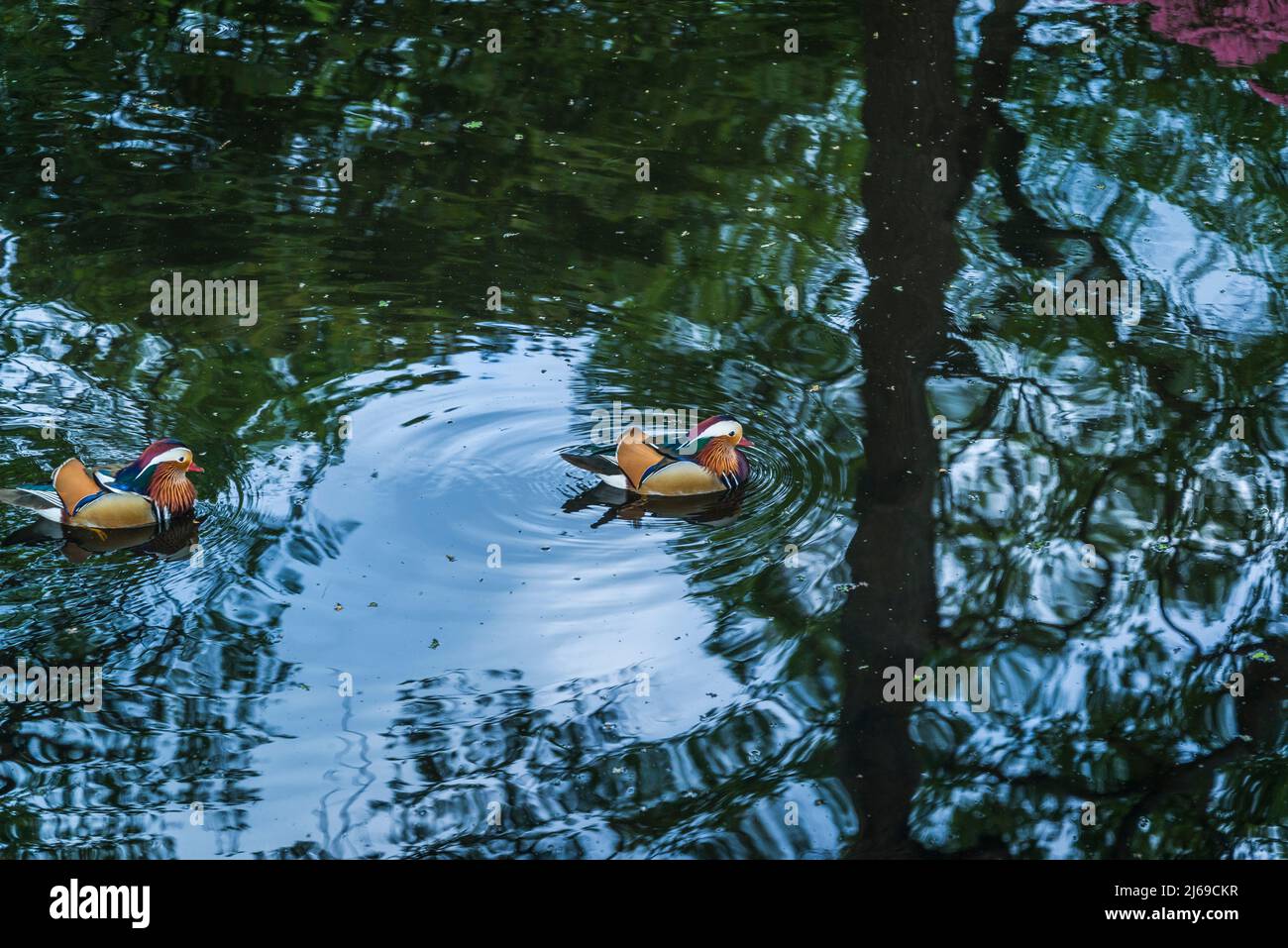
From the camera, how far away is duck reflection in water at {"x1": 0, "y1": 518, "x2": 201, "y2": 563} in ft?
26.2

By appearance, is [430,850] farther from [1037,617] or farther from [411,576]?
[1037,617]

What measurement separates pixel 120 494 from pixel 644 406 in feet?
10.7

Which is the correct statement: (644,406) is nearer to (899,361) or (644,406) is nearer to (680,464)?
(680,464)

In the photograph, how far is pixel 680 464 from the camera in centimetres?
855

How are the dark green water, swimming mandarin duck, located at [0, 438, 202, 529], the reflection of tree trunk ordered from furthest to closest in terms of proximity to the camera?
swimming mandarin duck, located at [0, 438, 202, 529] → the reflection of tree trunk → the dark green water

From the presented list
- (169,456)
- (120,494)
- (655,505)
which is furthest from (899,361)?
(120,494)

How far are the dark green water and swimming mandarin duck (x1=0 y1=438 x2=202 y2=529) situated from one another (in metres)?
0.19

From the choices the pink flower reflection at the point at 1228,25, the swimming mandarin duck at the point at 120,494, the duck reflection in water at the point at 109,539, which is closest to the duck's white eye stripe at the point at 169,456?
the swimming mandarin duck at the point at 120,494

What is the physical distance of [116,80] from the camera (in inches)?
570

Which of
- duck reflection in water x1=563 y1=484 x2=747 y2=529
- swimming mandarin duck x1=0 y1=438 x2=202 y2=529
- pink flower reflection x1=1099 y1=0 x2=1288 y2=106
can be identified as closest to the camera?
swimming mandarin duck x1=0 y1=438 x2=202 y2=529

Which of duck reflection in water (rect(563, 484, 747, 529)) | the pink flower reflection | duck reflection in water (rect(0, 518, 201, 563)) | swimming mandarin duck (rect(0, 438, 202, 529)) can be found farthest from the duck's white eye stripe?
the pink flower reflection

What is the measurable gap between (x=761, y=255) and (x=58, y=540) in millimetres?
5878

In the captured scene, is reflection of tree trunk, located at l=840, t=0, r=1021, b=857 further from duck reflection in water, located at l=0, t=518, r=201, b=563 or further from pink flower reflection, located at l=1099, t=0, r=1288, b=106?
duck reflection in water, located at l=0, t=518, r=201, b=563
